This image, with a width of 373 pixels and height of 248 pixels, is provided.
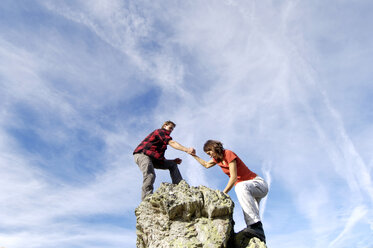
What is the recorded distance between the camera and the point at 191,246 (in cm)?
829

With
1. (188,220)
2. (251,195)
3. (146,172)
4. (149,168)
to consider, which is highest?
(149,168)

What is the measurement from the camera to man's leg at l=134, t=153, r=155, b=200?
1114 cm

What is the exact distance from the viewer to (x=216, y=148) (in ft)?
31.9

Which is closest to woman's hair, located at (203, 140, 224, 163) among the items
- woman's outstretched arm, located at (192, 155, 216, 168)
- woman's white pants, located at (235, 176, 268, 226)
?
woman's outstretched arm, located at (192, 155, 216, 168)

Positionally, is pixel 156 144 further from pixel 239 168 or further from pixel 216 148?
pixel 239 168

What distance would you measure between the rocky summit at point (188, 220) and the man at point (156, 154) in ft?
6.62

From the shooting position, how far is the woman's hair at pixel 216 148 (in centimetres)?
972

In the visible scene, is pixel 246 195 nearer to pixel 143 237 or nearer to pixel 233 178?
pixel 233 178

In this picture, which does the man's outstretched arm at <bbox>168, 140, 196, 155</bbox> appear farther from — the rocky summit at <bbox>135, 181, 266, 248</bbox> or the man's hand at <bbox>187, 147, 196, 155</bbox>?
the rocky summit at <bbox>135, 181, 266, 248</bbox>

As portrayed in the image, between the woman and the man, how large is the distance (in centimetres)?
176

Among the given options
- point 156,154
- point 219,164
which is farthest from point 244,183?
point 156,154

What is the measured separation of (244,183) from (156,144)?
4.46m

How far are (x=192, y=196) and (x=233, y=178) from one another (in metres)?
1.42

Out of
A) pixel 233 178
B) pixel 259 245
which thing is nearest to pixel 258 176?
pixel 233 178
